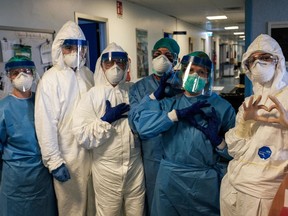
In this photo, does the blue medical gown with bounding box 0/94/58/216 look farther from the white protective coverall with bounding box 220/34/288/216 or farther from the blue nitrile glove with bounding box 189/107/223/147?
the white protective coverall with bounding box 220/34/288/216

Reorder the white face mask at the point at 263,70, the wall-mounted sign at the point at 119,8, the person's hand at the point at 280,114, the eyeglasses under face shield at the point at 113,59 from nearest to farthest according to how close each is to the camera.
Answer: the person's hand at the point at 280,114, the white face mask at the point at 263,70, the eyeglasses under face shield at the point at 113,59, the wall-mounted sign at the point at 119,8

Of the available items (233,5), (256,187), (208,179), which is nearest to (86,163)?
(208,179)

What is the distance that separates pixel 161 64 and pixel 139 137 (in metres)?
0.56

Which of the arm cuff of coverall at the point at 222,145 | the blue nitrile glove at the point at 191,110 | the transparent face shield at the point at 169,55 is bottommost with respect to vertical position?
the arm cuff of coverall at the point at 222,145

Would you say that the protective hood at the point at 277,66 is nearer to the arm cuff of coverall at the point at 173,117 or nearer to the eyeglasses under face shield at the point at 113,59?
the arm cuff of coverall at the point at 173,117

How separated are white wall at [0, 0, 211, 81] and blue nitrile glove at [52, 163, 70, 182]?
4.95 ft

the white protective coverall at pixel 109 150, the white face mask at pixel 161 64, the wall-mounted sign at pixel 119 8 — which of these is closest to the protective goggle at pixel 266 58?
the white face mask at pixel 161 64

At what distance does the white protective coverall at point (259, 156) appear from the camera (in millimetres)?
1337

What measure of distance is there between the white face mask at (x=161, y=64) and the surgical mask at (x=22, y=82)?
87 cm

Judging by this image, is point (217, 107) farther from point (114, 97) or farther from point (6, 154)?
point (6, 154)

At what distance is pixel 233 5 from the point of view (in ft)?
19.3

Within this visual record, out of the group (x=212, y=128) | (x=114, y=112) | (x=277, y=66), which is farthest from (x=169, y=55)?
(x=277, y=66)

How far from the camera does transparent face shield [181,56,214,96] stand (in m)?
1.67

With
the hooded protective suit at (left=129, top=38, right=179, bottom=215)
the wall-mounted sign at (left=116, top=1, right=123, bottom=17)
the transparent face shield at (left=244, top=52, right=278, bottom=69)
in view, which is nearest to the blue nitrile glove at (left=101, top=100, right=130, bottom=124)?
the hooded protective suit at (left=129, top=38, right=179, bottom=215)
